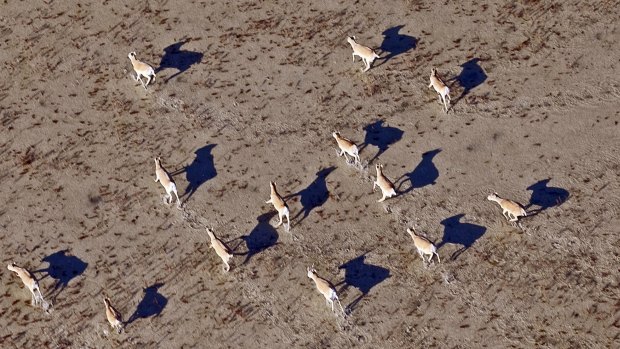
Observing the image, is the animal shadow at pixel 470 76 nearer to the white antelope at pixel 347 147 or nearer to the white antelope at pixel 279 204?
the white antelope at pixel 347 147

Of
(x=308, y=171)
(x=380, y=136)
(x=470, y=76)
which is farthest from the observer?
(x=470, y=76)

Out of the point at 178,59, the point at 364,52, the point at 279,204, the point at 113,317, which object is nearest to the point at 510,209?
the point at 279,204

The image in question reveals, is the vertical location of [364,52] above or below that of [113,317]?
above

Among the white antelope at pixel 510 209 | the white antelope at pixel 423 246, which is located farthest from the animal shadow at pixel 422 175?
the white antelope at pixel 423 246

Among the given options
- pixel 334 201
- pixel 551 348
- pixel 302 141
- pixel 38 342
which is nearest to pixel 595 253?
pixel 551 348

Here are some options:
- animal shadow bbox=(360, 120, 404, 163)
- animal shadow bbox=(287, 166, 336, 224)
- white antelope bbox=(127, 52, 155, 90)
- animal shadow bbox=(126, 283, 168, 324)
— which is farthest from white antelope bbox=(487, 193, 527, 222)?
white antelope bbox=(127, 52, 155, 90)

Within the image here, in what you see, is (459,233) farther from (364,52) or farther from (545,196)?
(364,52)

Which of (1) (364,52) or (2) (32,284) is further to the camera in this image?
(1) (364,52)

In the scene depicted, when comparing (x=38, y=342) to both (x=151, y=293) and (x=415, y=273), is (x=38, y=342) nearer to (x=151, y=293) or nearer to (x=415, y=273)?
(x=151, y=293)
